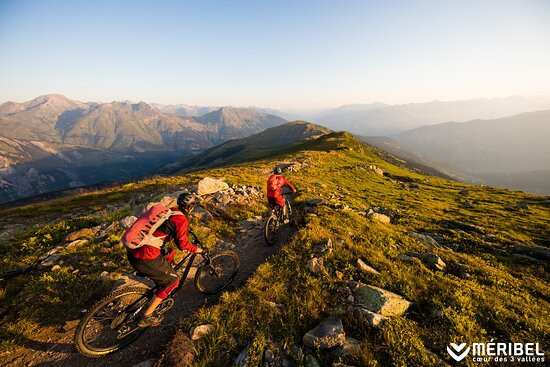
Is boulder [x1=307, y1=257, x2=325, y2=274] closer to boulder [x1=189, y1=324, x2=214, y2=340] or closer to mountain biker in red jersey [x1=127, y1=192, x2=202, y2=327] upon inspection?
boulder [x1=189, y1=324, x2=214, y2=340]

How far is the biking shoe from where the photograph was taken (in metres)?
6.89

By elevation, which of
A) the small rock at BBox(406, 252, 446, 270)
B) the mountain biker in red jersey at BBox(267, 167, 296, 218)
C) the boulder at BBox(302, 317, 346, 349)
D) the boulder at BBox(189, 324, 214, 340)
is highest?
the mountain biker in red jersey at BBox(267, 167, 296, 218)

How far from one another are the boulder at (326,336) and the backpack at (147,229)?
4829 mm

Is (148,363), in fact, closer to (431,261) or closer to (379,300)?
(379,300)

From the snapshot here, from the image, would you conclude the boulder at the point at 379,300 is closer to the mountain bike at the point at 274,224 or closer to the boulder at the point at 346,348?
the boulder at the point at 346,348

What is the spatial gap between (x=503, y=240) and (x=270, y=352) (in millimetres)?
21268

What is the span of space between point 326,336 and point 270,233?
690cm

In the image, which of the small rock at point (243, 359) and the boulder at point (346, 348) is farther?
the boulder at point (346, 348)

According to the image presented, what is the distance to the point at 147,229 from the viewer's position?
636 cm

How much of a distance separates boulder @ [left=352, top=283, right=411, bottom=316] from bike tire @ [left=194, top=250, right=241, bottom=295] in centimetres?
463

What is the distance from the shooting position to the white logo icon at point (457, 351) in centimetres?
602

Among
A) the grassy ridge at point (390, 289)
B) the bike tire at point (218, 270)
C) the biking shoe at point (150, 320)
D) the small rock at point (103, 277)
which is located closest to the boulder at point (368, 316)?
the grassy ridge at point (390, 289)

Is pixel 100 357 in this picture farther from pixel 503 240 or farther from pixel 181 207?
pixel 503 240

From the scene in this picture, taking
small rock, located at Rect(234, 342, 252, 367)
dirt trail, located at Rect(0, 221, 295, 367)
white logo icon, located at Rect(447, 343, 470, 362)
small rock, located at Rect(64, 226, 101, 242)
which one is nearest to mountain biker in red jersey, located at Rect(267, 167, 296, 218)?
dirt trail, located at Rect(0, 221, 295, 367)
